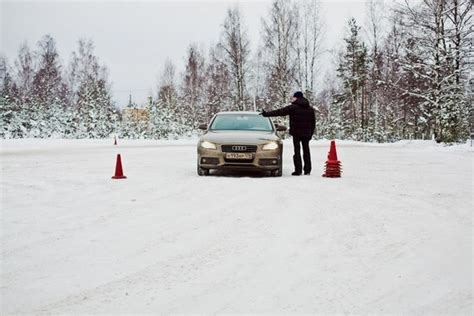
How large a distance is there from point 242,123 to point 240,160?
1.55 metres

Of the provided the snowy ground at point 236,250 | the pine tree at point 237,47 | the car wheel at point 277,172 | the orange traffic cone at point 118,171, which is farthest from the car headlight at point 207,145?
the pine tree at point 237,47

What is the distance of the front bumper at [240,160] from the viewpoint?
31.9 ft

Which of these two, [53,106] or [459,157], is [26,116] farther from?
[459,157]

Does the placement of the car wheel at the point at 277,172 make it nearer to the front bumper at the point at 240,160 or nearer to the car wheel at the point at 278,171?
the car wheel at the point at 278,171

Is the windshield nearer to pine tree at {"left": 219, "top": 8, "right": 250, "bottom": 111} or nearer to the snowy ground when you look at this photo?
the snowy ground

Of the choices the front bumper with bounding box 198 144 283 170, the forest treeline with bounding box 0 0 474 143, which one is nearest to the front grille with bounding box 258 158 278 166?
the front bumper with bounding box 198 144 283 170

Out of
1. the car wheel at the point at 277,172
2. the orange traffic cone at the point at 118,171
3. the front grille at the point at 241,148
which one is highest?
the front grille at the point at 241,148

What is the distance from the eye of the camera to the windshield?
428 inches

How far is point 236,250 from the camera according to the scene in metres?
4.43

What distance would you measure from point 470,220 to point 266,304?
3.79 m

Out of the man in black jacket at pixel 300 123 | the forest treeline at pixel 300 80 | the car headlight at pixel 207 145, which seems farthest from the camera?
the forest treeline at pixel 300 80

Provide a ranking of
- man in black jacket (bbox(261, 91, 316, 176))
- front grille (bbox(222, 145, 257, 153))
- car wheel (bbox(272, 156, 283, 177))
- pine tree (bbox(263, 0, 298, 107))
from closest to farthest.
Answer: front grille (bbox(222, 145, 257, 153)) < car wheel (bbox(272, 156, 283, 177)) < man in black jacket (bbox(261, 91, 316, 176)) < pine tree (bbox(263, 0, 298, 107))

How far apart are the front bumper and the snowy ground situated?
1386 millimetres

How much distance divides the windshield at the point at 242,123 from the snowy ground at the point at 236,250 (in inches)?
108
